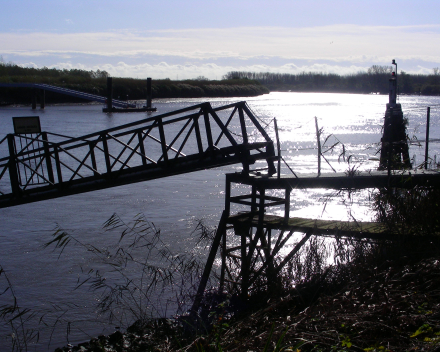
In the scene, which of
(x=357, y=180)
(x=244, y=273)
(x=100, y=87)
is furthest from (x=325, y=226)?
(x=100, y=87)

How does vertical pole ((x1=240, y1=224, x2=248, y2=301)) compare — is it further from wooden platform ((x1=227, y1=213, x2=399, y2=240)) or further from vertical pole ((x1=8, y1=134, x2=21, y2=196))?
vertical pole ((x1=8, y1=134, x2=21, y2=196))

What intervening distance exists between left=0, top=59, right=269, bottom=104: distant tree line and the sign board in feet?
293

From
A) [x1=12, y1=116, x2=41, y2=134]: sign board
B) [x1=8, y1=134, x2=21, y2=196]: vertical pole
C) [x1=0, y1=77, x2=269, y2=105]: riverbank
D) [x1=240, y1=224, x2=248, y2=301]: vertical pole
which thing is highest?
[x1=0, y1=77, x2=269, y2=105]: riverbank

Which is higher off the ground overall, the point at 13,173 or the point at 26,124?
the point at 26,124

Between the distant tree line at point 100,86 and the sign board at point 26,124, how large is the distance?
293 ft

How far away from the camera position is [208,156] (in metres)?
11.5

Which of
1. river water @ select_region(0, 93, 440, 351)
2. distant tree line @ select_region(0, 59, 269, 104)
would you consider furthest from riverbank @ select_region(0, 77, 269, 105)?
river water @ select_region(0, 93, 440, 351)

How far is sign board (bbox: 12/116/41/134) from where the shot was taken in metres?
15.3

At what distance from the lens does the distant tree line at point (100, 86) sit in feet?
329

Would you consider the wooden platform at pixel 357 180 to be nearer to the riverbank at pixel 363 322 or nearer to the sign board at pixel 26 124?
the riverbank at pixel 363 322

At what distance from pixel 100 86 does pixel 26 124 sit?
338 feet

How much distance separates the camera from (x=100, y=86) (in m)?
114

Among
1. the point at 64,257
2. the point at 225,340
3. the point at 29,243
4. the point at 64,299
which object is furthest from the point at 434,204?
the point at 29,243

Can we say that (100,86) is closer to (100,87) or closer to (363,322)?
(100,87)
